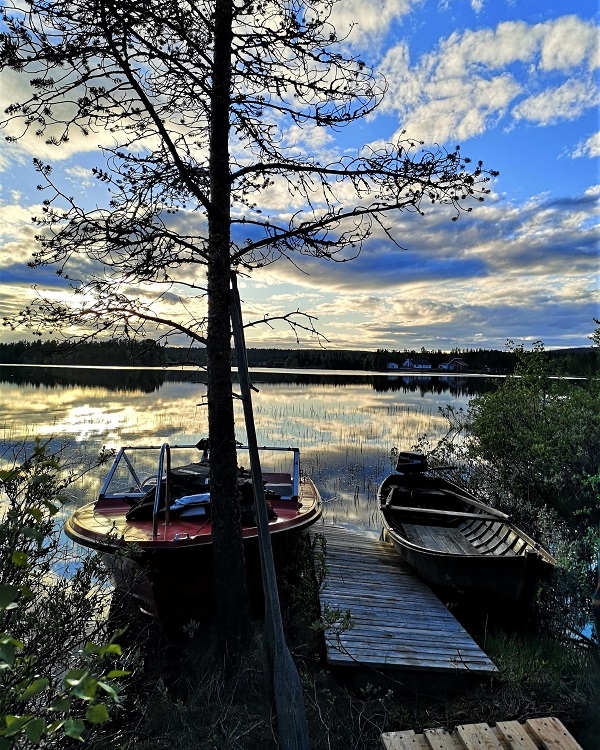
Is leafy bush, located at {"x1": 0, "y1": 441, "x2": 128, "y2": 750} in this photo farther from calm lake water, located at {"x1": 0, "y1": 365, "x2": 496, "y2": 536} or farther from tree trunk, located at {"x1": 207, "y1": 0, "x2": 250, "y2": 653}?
calm lake water, located at {"x1": 0, "y1": 365, "x2": 496, "y2": 536}

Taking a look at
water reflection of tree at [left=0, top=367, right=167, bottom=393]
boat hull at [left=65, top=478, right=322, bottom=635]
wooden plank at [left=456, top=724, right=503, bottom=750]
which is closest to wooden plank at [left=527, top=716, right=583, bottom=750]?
wooden plank at [left=456, top=724, right=503, bottom=750]

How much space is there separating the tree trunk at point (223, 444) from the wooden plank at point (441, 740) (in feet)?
7.46

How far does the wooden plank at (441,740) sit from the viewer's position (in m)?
3.19

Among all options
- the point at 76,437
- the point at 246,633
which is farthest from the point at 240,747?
the point at 76,437

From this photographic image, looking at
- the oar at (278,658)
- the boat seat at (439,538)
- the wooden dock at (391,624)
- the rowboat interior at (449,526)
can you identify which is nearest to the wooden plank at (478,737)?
the oar at (278,658)

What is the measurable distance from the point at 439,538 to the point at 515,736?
232 inches

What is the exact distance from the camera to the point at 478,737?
3305 millimetres

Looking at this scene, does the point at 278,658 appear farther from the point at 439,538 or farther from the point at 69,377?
the point at 69,377

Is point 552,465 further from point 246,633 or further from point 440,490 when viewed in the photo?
point 246,633

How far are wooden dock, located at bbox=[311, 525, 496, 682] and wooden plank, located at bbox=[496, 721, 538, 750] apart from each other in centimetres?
147

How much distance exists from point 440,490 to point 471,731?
8.13m

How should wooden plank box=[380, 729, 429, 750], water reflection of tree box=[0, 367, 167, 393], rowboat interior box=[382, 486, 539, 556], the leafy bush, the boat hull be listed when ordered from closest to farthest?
the leafy bush, wooden plank box=[380, 729, 429, 750], the boat hull, rowboat interior box=[382, 486, 539, 556], water reflection of tree box=[0, 367, 167, 393]

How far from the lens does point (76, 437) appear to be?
19406 millimetres

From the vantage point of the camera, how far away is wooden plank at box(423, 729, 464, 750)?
319 centimetres
